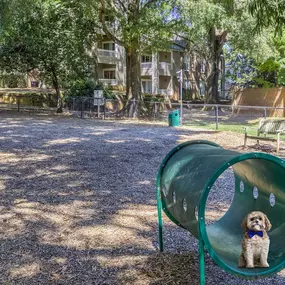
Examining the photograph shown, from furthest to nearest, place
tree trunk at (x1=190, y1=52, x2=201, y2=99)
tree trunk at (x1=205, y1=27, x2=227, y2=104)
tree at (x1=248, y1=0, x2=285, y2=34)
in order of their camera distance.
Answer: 1. tree trunk at (x1=190, y1=52, x2=201, y2=99)
2. tree trunk at (x1=205, y1=27, x2=227, y2=104)
3. tree at (x1=248, y1=0, x2=285, y2=34)

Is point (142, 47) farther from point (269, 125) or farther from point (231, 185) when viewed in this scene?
point (231, 185)

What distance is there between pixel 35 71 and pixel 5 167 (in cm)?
1896

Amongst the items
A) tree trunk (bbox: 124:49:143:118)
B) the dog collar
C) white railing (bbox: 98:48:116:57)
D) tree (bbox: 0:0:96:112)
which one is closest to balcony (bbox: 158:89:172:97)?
white railing (bbox: 98:48:116:57)

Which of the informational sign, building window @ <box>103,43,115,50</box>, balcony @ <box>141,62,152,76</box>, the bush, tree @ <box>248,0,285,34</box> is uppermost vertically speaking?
building window @ <box>103,43,115,50</box>

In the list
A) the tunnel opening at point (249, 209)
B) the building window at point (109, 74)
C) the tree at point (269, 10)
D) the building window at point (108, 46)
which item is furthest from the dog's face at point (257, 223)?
the building window at point (108, 46)

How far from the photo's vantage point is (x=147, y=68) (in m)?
46.6

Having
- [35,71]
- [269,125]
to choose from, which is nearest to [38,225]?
[269,125]

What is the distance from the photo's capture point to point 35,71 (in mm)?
25578

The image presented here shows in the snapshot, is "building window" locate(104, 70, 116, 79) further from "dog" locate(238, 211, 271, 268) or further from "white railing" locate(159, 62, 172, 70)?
"dog" locate(238, 211, 271, 268)

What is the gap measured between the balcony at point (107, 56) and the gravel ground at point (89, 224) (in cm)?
3403

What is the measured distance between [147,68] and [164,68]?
2.08 meters

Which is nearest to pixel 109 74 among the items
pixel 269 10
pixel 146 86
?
pixel 146 86

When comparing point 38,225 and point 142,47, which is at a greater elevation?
point 142,47

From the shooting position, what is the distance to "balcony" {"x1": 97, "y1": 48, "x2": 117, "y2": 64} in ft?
139
